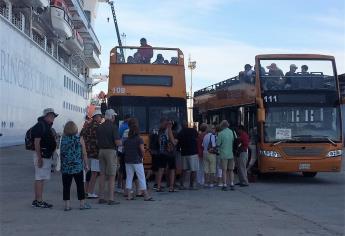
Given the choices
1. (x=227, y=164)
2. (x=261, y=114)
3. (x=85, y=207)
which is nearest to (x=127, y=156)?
(x=85, y=207)

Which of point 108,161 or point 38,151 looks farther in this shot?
point 108,161

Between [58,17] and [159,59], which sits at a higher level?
[58,17]

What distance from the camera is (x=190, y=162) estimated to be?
13711 millimetres

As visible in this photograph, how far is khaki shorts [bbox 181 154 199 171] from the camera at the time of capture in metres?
13.7


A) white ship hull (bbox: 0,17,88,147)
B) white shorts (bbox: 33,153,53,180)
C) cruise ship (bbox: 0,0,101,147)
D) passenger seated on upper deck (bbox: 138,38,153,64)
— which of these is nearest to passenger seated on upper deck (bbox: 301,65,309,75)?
passenger seated on upper deck (bbox: 138,38,153,64)

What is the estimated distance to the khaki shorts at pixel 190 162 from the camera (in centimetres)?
1372

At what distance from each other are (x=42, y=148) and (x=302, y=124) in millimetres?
7995

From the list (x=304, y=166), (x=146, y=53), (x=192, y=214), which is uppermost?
(x=146, y=53)

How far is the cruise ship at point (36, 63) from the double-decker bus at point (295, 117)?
465 inches

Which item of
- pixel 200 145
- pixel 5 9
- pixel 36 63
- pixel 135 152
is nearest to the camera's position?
pixel 135 152

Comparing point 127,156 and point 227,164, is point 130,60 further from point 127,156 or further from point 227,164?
point 127,156

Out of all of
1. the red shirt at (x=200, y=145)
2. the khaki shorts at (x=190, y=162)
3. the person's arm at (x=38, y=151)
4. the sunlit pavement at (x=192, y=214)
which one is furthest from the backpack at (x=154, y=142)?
the person's arm at (x=38, y=151)

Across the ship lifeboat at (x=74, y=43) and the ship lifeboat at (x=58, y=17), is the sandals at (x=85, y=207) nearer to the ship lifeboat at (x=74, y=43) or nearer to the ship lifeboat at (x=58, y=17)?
the ship lifeboat at (x=58, y=17)

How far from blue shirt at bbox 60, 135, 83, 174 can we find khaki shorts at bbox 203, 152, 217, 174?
5.06m
